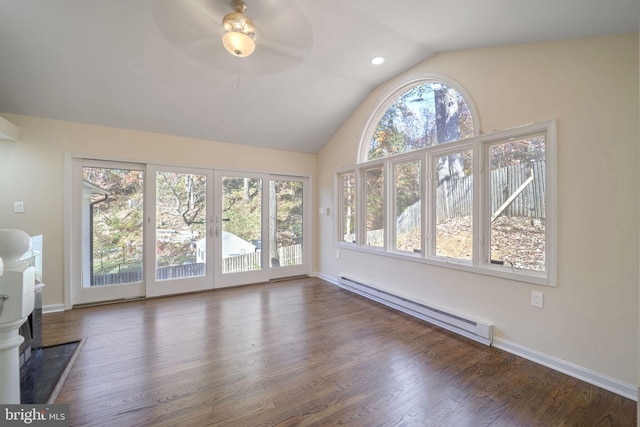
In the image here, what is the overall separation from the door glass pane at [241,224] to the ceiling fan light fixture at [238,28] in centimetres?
243

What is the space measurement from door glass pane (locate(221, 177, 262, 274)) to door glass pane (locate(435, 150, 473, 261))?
9.40 feet

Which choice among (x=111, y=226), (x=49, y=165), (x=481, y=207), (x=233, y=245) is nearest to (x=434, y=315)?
(x=481, y=207)

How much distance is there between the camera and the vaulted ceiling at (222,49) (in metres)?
2.16

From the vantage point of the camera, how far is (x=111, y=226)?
3652 mm

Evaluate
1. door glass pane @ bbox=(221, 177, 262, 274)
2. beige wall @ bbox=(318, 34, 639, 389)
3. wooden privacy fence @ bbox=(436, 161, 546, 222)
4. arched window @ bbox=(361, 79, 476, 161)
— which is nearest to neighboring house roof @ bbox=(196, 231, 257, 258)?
door glass pane @ bbox=(221, 177, 262, 274)

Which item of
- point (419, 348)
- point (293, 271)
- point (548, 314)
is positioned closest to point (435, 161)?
point (548, 314)

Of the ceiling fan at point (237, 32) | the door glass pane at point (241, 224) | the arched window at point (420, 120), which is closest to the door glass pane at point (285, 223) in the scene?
the door glass pane at point (241, 224)

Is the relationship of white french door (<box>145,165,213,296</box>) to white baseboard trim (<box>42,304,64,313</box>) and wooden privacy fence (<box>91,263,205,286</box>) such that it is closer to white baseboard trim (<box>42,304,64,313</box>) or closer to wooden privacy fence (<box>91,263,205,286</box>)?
wooden privacy fence (<box>91,263,205,286</box>)

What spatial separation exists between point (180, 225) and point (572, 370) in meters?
4.56

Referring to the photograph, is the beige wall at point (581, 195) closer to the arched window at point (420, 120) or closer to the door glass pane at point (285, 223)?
the arched window at point (420, 120)

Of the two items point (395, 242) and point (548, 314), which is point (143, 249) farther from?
point (548, 314)
